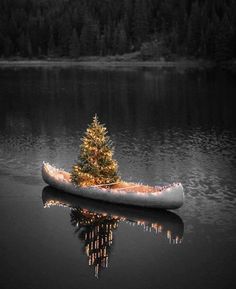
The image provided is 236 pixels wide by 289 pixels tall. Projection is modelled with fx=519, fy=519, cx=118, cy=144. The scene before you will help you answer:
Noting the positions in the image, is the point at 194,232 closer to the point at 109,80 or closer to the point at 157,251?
the point at 157,251

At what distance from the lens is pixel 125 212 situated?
45.2 m

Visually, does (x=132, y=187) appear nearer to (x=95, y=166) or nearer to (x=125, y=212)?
(x=125, y=212)

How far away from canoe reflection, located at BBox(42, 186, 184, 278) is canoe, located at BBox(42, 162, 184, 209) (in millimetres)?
614

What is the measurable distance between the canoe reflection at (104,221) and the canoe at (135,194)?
2.01 feet

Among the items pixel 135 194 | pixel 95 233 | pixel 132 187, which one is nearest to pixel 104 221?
pixel 95 233

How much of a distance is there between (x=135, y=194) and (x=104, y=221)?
3768 mm

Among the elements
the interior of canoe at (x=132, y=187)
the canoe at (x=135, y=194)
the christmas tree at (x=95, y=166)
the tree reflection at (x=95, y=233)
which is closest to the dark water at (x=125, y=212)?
the tree reflection at (x=95, y=233)

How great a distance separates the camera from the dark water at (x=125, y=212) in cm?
3462

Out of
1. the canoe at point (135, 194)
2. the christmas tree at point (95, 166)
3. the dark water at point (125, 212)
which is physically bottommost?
the dark water at point (125, 212)

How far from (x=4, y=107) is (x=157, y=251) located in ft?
274

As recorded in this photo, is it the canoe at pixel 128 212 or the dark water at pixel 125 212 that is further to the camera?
the canoe at pixel 128 212

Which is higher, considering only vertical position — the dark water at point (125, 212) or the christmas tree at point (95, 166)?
the christmas tree at point (95, 166)

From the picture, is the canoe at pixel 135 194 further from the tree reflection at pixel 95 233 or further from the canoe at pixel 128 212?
the tree reflection at pixel 95 233

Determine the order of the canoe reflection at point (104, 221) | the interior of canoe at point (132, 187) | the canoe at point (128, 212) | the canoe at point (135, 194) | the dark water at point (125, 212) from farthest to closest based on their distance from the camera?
the interior of canoe at point (132, 187), the canoe at point (135, 194), the canoe at point (128, 212), the canoe reflection at point (104, 221), the dark water at point (125, 212)
